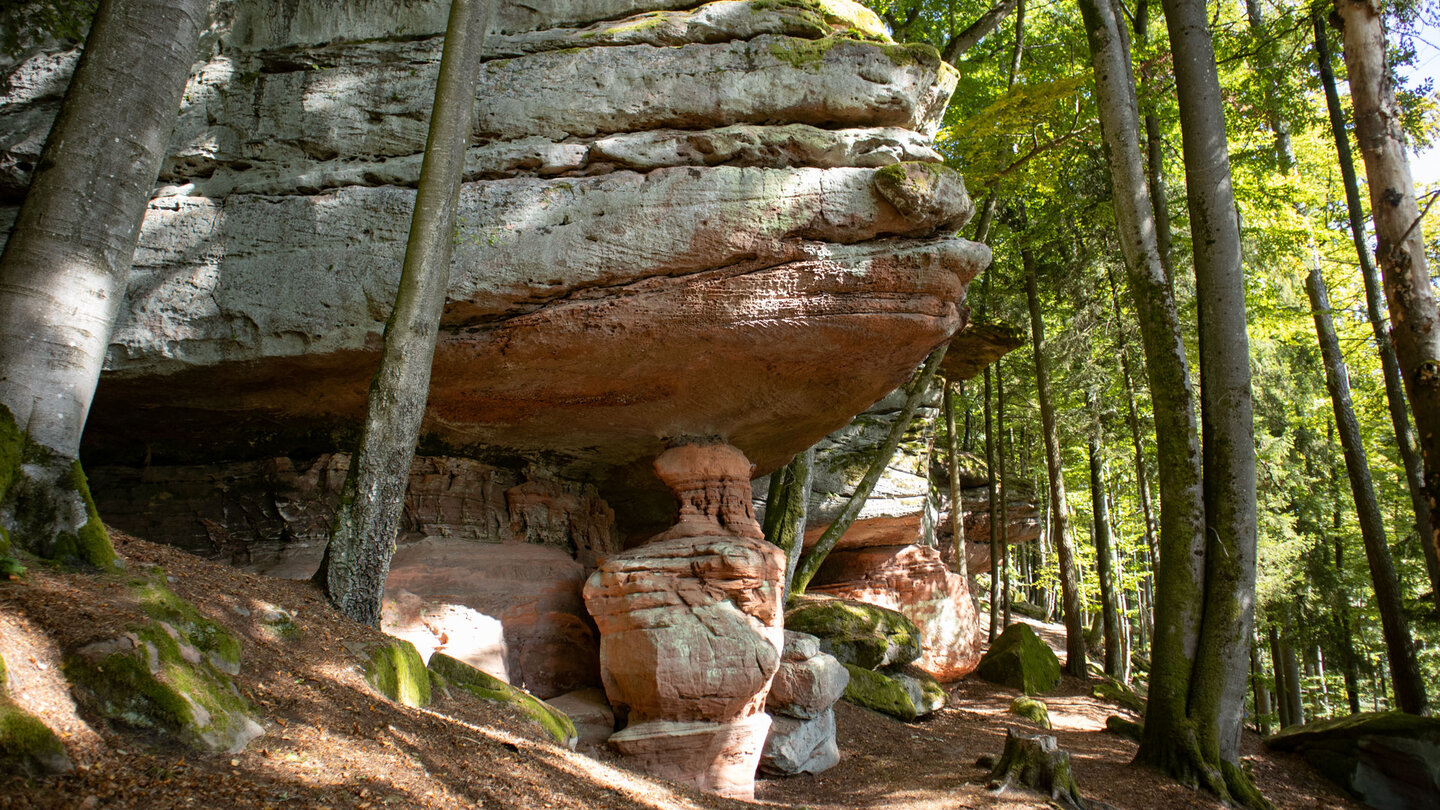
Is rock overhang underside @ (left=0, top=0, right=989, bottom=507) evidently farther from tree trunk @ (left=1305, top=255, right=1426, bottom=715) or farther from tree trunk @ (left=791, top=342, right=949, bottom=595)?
tree trunk @ (left=1305, top=255, right=1426, bottom=715)

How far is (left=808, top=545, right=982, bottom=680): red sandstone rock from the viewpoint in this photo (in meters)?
16.2

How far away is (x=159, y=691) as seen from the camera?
11.5ft

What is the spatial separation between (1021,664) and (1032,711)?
2615 mm

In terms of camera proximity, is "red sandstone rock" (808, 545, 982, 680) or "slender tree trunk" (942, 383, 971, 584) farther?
"slender tree trunk" (942, 383, 971, 584)

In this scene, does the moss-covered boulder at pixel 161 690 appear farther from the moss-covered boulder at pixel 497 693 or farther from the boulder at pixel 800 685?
the boulder at pixel 800 685

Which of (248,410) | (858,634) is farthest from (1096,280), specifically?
(248,410)

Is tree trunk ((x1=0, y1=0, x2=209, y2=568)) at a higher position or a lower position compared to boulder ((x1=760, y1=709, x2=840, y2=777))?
higher

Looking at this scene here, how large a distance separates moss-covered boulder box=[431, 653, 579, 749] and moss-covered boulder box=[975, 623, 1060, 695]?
1050cm

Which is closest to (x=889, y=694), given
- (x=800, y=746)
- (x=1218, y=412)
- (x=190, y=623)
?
(x=800, y=746)

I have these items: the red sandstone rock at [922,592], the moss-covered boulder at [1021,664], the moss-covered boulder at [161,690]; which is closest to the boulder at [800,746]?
the moss-covered boulder at [161,690]

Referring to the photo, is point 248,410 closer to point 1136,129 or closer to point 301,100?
point 301,100

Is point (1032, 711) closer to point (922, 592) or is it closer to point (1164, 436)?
point (922, 592)

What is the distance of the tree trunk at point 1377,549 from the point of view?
10969 millimetres

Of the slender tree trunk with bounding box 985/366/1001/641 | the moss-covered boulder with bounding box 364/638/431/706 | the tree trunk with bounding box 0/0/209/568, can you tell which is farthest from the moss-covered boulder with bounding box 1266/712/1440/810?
the tree trunk with bounding box 0/0/209/568
